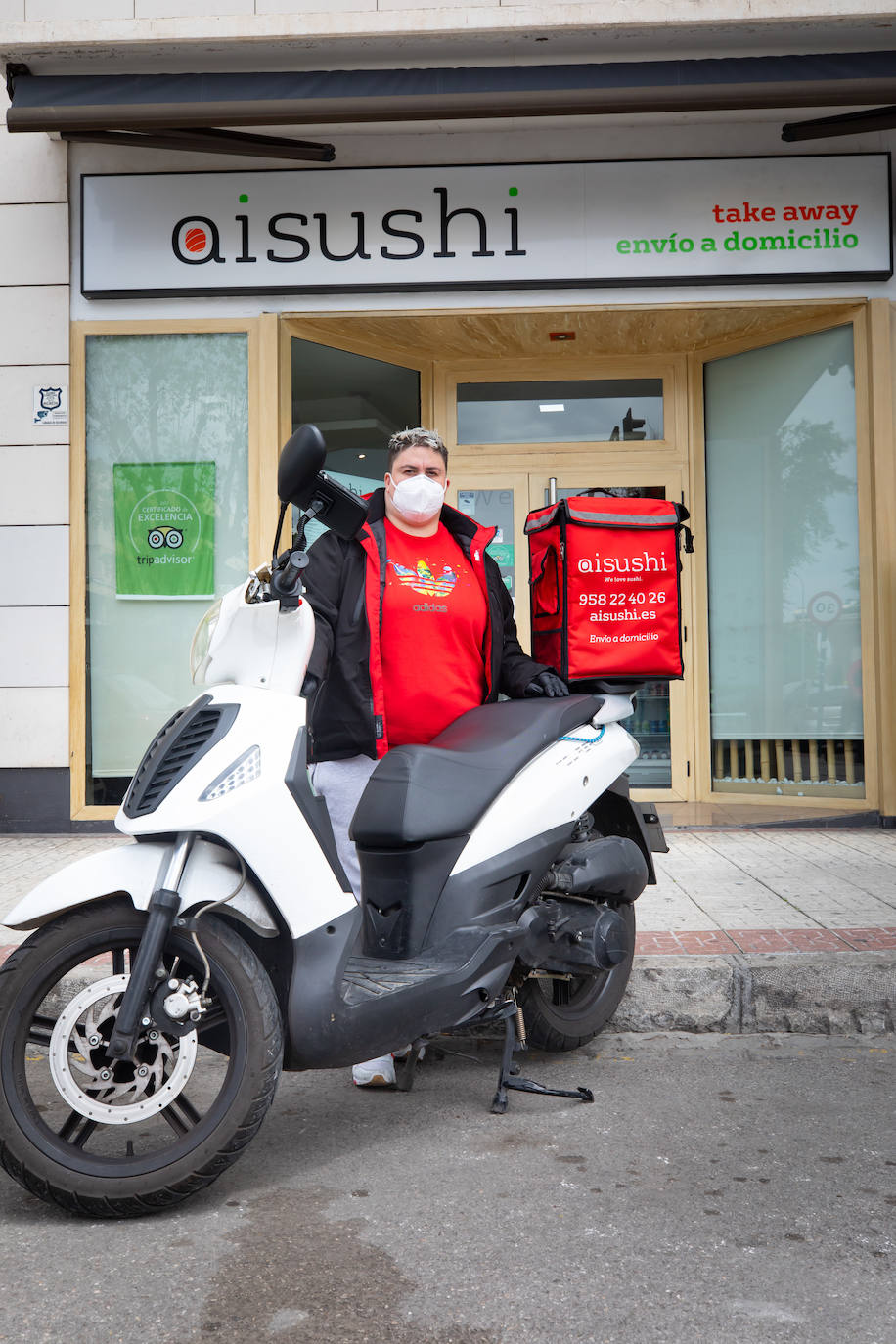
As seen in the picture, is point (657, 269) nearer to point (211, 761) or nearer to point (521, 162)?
point (521, 162)

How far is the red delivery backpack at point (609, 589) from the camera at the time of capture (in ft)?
12.3

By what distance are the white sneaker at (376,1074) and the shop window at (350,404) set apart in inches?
199

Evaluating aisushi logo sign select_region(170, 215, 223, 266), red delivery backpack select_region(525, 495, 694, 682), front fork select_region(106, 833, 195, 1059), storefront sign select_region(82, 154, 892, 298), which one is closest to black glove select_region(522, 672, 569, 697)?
red delivery backpack select_region(525, 495, 694, 682)

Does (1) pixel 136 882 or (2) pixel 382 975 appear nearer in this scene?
(1) pixel 136 882

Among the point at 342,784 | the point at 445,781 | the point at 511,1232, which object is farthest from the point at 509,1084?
the point at 342,784

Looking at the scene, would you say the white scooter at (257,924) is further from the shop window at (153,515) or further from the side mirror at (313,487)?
the shop window at (153,515)

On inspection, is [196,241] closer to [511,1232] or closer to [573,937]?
[573,937]

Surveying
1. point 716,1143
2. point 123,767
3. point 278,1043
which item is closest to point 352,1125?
point 278,1043

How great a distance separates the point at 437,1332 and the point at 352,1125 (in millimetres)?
1107

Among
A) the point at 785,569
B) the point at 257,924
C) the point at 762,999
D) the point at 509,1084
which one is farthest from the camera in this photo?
the point at 785,569

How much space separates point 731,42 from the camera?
280 inches

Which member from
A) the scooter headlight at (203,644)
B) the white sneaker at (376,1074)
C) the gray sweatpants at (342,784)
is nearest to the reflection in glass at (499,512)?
the gray sweatpants at (342,784)

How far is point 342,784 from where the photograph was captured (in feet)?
11.3

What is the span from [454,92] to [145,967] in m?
6.07
